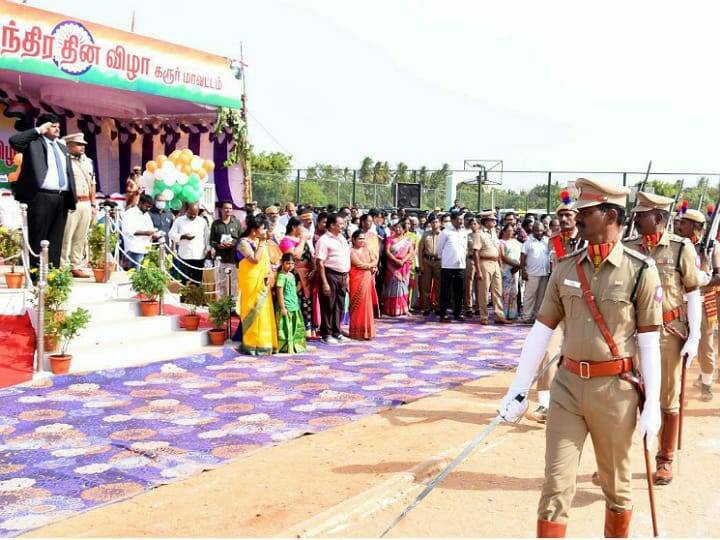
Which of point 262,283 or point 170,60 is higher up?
point 170,60

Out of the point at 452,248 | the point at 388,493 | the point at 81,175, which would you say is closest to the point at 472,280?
the point at 452,248

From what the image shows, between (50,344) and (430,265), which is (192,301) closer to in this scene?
(50,344)

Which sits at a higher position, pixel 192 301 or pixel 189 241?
pixel 189 241

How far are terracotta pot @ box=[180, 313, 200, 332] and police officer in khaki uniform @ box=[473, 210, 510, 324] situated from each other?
5.32 meters

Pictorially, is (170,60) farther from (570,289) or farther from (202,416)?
(570,289)

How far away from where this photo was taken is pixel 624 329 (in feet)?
12.0

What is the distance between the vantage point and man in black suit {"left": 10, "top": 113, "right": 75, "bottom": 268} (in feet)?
27.8

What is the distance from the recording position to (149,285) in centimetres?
966

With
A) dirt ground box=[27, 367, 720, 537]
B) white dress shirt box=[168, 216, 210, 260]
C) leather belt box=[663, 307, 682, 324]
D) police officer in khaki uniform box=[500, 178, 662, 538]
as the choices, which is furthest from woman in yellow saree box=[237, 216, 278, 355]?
police officer in khaki uniform box=[500, 178, 662, 538]

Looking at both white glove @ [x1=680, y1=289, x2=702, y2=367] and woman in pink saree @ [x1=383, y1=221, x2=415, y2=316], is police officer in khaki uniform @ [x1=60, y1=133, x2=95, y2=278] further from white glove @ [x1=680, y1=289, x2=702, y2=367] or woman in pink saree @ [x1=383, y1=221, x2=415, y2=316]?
white glove @ [x1=680, y1=289, x2=702, y2=367]

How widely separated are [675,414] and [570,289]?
7.25 ft

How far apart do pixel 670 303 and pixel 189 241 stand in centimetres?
770

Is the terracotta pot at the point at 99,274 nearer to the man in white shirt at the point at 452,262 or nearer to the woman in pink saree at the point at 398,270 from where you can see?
the woman in pink saree at the point at 398,270

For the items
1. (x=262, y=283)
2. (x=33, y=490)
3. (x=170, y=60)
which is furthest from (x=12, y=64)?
(x=33, y=490)
